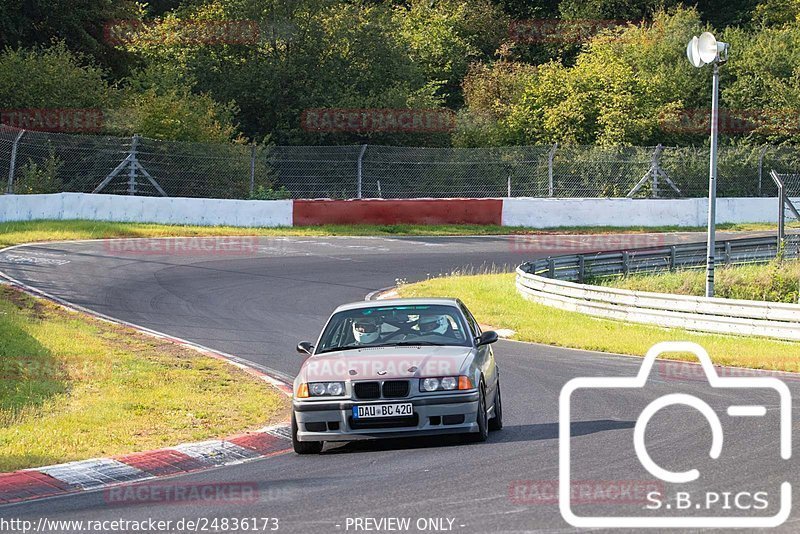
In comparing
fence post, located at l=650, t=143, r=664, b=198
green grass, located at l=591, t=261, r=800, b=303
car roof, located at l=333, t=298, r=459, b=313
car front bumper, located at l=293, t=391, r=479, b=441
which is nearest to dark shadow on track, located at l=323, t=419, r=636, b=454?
car front bumper, located at l=293, t=391, r=479, b=441

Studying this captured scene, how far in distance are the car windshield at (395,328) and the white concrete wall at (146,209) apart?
24.0m

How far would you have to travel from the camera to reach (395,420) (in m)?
10.3

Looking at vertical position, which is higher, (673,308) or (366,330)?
(366,330)

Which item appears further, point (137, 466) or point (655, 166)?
point (655, 166)

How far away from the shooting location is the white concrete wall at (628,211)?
4034 centimetres

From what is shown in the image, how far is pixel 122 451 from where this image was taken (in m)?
10.6

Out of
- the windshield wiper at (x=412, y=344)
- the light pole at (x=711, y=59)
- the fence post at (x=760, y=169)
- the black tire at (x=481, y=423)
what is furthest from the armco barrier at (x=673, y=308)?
the fence post at (x=760, y=169)

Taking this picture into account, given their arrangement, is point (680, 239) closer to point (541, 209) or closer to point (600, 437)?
point (541, 209)

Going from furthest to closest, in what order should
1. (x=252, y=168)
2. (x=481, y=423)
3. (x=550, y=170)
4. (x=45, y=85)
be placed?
(x=45, y=85)
(x=550, y=170)
(x=252, y=168)
(x=481, y=423)

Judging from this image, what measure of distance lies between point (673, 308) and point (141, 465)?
41.8ft

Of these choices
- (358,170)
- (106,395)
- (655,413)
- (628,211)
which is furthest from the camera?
(628,211)

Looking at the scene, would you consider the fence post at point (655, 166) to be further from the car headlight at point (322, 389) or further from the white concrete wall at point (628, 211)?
the car headlight at point (322, 389)

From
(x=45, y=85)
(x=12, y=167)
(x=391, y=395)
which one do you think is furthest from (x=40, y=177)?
(x=391, y=395)

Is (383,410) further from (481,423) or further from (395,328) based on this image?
(395,328)
